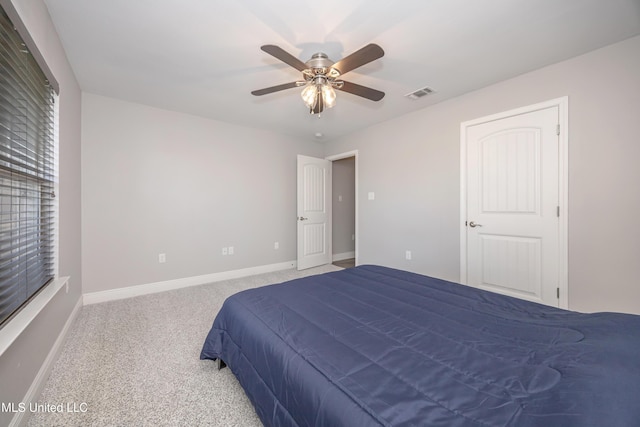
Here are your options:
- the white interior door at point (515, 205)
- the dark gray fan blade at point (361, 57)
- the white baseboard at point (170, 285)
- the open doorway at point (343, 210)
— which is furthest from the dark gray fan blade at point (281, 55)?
the open doorway at point (343, 210)

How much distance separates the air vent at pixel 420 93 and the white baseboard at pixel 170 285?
321 cm

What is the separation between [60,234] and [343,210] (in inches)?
170

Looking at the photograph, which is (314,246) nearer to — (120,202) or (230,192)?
(230,192)

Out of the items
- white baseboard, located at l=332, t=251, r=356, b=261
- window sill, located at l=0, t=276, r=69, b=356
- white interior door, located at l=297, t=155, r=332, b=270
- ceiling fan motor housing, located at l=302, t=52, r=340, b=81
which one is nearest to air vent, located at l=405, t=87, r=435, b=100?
ceiling fan motor housing, located at l=302, t=52, r=340, b=81

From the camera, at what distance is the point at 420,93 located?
288cm

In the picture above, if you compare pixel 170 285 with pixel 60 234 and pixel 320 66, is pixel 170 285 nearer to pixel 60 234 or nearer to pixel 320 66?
pixel 60 234

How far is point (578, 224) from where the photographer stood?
2244mm

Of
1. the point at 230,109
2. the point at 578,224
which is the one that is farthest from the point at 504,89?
the point at 230,109

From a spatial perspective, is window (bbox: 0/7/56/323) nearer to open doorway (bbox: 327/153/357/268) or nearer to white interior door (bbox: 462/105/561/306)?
white interior door (bbox: 462/105/561/306)

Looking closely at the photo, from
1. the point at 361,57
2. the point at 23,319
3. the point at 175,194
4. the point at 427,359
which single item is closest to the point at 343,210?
the point at 175,194

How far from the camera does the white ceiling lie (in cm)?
167

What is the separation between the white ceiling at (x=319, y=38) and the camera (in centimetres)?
167

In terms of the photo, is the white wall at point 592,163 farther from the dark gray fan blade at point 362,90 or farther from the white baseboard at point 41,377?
the white baseboard at point 41,377

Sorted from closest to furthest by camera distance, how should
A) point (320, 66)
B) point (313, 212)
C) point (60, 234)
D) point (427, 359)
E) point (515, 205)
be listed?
point (427, 359)
point (320, 66)
point (60, 234)
point (515, 205)
point (313, 212)
